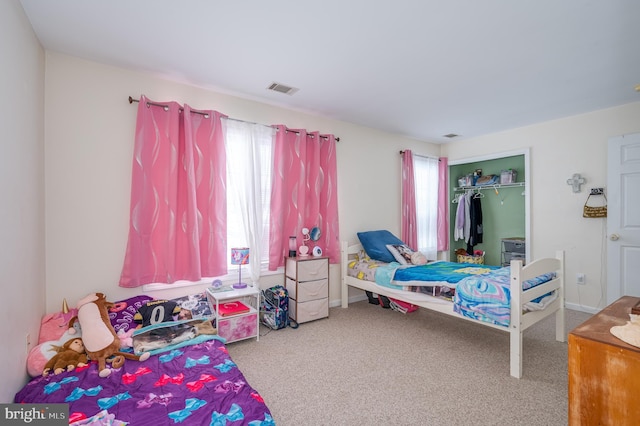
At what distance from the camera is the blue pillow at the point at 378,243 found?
3896 millimetres

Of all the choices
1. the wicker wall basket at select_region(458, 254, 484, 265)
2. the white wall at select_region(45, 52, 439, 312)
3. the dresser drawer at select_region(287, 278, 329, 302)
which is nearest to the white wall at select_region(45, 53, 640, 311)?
the white wall at select_region(45, 52, 439, 312)

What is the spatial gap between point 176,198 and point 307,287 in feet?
5.63

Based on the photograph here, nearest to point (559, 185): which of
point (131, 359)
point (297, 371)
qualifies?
point (297, 371)

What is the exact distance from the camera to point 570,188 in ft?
12.8

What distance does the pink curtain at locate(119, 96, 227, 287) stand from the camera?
2643mm

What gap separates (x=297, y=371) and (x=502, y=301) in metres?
1.78

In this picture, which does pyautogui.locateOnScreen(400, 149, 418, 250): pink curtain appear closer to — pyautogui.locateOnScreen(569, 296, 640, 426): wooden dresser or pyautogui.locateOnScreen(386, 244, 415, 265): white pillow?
pyautogui.locateOnScreen(386, 244, 415, 265): white pillow

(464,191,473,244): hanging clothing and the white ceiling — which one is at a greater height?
the white ceiling

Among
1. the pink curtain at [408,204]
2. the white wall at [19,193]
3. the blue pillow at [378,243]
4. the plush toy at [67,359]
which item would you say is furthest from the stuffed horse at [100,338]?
the pink curtain at [408,204]

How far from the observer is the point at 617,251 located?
3484mm

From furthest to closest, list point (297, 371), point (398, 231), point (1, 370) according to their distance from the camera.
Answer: point (398, 231) → point (297, 371) → point (1, 370)

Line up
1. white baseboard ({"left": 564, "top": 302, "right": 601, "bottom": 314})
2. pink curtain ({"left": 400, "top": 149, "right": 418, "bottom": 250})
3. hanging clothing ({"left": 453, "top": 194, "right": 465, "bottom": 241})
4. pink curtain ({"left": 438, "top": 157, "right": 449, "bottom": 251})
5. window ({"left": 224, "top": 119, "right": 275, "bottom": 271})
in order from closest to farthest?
window ({"left": 224, "top": 119, "right": 275, "bottom": 271}) → white baseboard ({"left": 564, "top": 302, "right": 601, "bottom": 314}) → pink curtain ({"left": 400, "top": 149, "right": 418, "bottom": 250}) → pink curtain ({"left": 438, "top": 157, "right": 449, "bottom": 251}) → hanging clothing ({"left": 453, "top": 194, "right": 465, "bottom": 241})

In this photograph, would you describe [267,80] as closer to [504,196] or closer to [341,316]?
[341,316]
